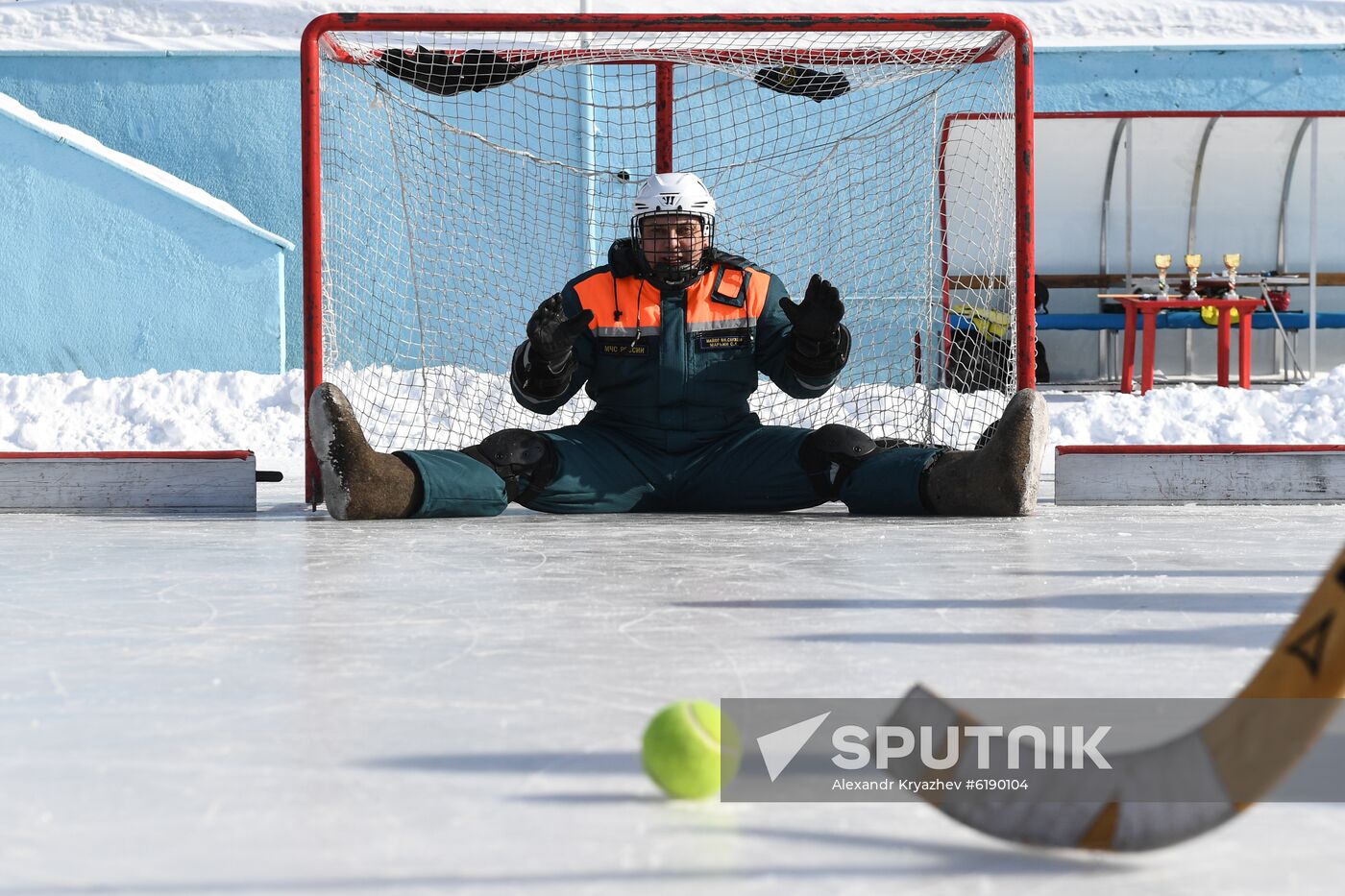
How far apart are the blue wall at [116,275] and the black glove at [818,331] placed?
723cm

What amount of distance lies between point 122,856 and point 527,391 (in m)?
3.38

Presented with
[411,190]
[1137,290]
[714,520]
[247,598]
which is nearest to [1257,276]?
[1137,290]

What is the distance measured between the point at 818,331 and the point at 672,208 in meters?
0.61

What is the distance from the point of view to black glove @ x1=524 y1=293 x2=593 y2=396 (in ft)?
15.2

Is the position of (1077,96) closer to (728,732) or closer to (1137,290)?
(1137,290)

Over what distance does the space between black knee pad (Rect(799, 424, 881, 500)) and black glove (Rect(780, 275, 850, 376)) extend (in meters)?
0.21

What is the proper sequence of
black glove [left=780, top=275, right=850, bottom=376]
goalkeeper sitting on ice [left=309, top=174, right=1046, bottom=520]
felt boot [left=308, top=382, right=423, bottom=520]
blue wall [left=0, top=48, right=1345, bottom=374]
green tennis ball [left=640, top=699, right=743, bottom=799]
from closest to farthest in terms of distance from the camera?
green tennis ball [left=640, top=699, right=743, bottom=799]
felt boot [left=308, top=382, right=423, bottom=520]
black glove [left=780, top=275, right=850, bottom=376]
goalkeeper sitting on ice [left=309, top=174, right=1046, bottom=520]
blue wall [left=0, top=48, right=1345, bottom=374]

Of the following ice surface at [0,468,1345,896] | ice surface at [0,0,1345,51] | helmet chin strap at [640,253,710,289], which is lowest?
ice surface at [0,468,1345,896]

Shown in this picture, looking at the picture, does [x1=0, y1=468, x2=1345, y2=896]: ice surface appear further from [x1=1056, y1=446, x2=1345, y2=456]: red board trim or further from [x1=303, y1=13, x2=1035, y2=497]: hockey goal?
[x1=303, y1=13, x2=1035, y2=497]: hockey goal

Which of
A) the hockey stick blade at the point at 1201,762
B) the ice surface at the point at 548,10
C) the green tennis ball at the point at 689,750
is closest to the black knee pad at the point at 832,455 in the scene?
the green tennis ball at the point at 689,750

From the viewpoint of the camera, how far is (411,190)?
26.7ft

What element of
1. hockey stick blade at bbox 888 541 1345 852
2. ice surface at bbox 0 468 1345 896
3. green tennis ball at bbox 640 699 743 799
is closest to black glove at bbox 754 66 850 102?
ice surface at bbox 0 468 1345 896

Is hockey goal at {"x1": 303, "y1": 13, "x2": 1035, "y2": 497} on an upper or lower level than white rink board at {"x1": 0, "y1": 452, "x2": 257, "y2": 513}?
upper

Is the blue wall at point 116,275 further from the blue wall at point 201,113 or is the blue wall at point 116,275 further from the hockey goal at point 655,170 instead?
the hockey goal at point 655,170
